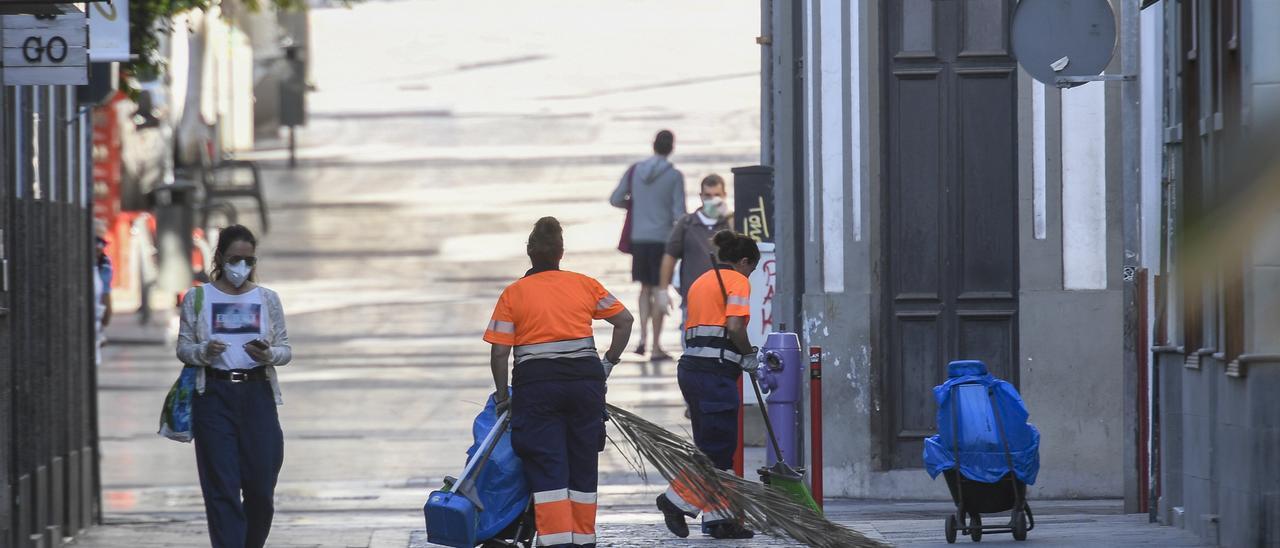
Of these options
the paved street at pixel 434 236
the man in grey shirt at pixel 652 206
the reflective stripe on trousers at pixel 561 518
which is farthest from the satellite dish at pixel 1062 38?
the man in grey shirt at pixel 652 206

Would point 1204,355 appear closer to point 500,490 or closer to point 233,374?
point 500,490

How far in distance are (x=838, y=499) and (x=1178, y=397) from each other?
7.88ft

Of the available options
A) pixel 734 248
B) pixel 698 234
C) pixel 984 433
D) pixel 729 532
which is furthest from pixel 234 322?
pixel 698 234

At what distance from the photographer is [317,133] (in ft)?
126

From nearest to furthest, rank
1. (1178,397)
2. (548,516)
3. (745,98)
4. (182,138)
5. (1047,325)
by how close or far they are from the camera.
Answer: (548,516) < (1178,397) < (1047,325) < (182,138) < (745,98)

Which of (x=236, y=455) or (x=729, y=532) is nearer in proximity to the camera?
(x=236, y=455)

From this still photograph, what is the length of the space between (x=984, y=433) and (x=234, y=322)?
3.25 m

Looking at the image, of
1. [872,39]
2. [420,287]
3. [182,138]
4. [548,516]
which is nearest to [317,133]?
[182,138]

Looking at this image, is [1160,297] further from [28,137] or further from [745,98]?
[745,98]

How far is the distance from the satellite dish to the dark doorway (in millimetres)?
1575

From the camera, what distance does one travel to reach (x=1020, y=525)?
795 cm

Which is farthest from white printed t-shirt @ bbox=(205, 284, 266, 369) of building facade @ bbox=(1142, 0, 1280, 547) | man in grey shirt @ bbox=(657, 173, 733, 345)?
man in grey shirt @ bbox=(657, 173, 733, 345)

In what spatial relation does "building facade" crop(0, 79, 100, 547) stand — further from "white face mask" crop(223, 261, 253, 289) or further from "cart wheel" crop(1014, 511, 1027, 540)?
"cart wheel" crop(1014, 511, 1027, 540)

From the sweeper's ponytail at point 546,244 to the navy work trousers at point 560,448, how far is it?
0.53m
